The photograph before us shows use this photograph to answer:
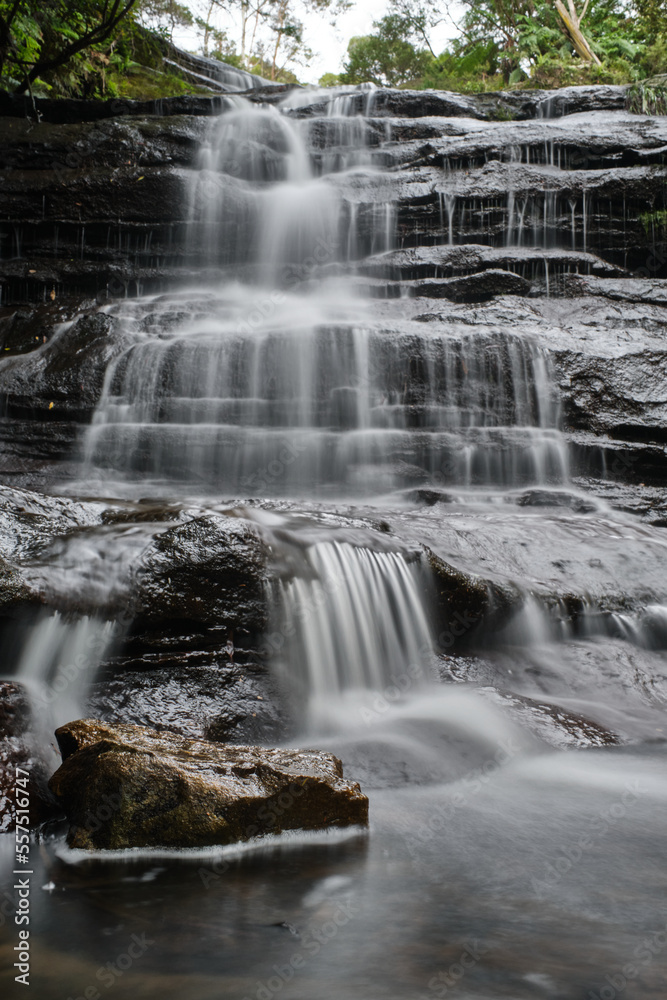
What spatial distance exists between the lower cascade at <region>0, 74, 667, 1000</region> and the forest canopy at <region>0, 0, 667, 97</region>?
132 centimetres

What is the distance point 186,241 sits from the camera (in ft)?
38.4

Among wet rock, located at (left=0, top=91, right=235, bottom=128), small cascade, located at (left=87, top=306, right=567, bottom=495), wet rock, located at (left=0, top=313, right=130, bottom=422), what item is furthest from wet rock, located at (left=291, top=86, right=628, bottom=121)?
wet rock, located at (left=0, top=313, right=130, bottom=422)

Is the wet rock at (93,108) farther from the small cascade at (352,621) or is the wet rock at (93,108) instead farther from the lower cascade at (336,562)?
the small cascade at (352,621)

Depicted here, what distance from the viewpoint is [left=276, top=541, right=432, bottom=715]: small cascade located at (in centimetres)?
397

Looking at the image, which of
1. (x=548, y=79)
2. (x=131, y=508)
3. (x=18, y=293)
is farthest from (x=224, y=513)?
(x=548, y=79)

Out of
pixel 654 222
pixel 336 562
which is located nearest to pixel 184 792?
pixel 336 562

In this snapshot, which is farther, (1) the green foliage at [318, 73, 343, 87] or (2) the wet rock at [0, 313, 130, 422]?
(1) the green foliage at [318, 73, 343, 87]

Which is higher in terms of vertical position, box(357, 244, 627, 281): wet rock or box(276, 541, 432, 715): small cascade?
box(357, 244, 627, 281): wet rock

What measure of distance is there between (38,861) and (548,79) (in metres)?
21.3

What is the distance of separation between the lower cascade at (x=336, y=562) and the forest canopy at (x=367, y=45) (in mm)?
1323

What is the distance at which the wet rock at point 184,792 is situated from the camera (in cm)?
249

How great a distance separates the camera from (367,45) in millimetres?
27422

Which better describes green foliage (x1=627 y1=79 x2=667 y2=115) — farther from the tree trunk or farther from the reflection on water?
the reflection on water

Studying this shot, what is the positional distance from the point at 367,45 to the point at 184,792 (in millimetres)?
31299
